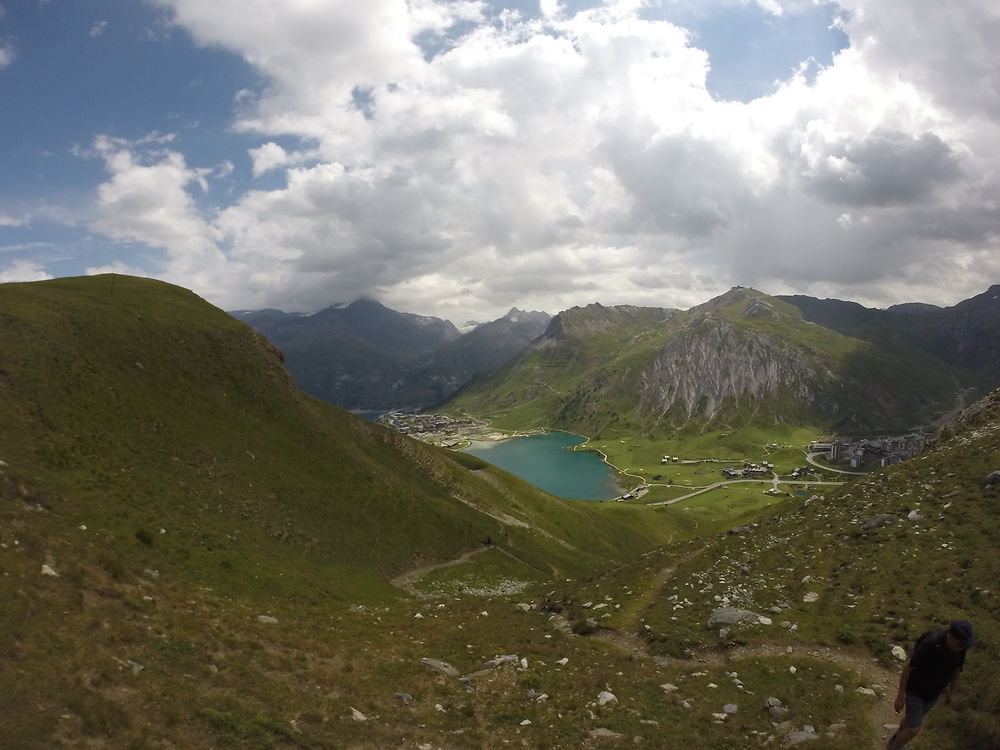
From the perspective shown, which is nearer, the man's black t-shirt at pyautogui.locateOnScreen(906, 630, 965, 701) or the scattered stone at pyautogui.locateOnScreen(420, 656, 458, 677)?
the man's black t-shirt at pyautogui.locateOnScreen(906, 630, 965, 701)

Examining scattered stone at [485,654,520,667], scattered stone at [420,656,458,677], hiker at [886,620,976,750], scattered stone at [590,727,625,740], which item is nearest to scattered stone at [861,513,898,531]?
hiker at [886,620,976,750]

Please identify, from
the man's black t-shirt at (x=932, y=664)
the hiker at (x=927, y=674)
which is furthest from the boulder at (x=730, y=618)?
the man's black t-shirt at (x=932, y=664)

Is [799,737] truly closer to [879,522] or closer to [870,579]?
[870,579]

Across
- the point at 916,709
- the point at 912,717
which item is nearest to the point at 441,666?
the point at 912,717

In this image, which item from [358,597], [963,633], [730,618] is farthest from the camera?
[358,597]

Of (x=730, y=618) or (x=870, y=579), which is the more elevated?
(x=870, y=579)

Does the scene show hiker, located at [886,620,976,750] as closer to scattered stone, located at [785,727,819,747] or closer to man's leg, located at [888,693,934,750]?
man's leg, located at [888,693,934,750]

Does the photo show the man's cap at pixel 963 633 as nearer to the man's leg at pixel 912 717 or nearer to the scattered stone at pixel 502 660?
the man's leg at pixel 912 717
